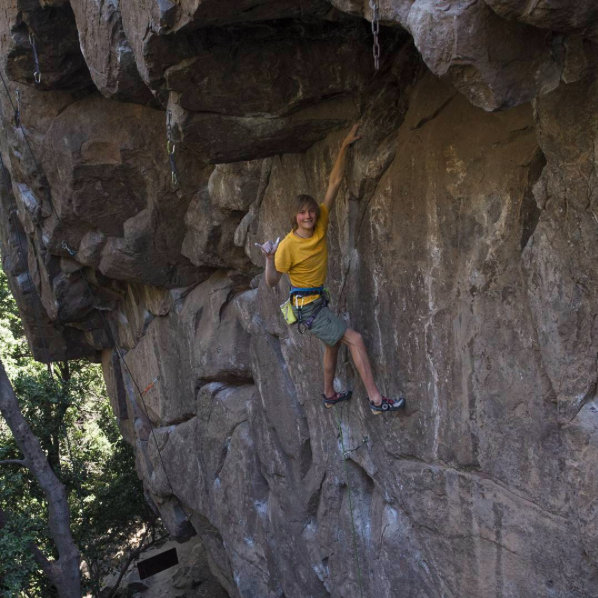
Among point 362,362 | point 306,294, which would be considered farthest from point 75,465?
point 362,362

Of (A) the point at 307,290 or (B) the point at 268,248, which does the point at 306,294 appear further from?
(B) the point at 268,248

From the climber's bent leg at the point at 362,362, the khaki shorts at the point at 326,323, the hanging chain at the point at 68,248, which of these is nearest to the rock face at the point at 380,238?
the climber's bent leg at the point at 362,362

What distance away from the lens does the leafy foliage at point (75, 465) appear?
11625mm

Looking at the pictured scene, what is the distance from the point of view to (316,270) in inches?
219

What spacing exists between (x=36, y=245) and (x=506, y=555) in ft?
29.1

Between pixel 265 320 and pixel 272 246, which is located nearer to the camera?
pixel 272 246

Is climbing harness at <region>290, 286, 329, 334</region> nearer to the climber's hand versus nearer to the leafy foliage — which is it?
the climber's hand

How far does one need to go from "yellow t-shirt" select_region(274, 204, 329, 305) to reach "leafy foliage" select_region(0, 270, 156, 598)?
6.22 metres

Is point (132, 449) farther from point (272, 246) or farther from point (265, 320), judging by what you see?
point (272, 246)

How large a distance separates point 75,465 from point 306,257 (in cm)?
908

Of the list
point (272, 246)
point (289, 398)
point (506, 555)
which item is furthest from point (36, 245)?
point (506, 555)

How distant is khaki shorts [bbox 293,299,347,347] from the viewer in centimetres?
561

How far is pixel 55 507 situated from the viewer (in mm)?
10305

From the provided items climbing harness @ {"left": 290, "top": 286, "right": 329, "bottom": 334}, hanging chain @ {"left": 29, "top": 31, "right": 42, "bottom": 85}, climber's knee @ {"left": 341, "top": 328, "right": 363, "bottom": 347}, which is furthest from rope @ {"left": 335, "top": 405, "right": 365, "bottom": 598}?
hanging chain @ {"left": 29, "top": 31, "right": 42, "bottom": 85}
